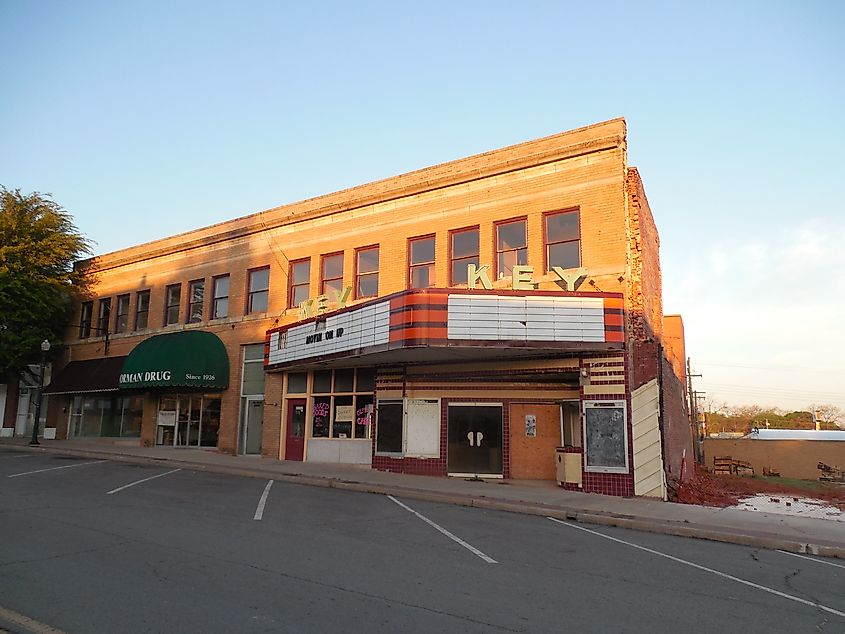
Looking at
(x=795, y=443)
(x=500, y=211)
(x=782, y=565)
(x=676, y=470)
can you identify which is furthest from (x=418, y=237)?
(x=795, y=443)

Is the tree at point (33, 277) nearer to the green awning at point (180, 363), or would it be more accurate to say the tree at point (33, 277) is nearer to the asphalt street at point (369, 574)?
the green awning at point (180, 363)

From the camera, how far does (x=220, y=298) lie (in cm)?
2612

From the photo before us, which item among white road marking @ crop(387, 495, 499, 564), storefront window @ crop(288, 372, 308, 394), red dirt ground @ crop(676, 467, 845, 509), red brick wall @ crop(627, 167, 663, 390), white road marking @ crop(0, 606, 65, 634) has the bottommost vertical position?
red dirt ground @ crop(676, 467, 845, 509)

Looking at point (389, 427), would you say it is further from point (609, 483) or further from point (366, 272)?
point (609, 483)

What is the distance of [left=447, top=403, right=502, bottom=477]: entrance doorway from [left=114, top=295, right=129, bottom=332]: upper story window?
19.5 metres

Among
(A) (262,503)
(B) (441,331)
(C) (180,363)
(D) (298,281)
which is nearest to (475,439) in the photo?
(B) (441,331)

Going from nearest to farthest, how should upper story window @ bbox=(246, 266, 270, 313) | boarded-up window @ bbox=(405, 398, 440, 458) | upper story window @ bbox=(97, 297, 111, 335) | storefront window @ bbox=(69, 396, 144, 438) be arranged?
boarded-up window @ bbox=(405, 398, 440, 458), upper story window @ bbox=(246, 266, 270, 313), storefront window @ bbox=(69, 396, 144, 438), upper story window @ bbox=(97, 297, 111, 335)

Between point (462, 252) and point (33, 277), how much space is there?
2299cm

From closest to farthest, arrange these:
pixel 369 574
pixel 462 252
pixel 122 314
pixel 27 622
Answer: pixel 27 622 < pixel 369 574 < pixel 462 252 < pixel 122 314

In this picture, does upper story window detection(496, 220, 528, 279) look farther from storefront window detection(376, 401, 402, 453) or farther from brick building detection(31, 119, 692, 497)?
storefront window detection(376, 401, 402, 453)

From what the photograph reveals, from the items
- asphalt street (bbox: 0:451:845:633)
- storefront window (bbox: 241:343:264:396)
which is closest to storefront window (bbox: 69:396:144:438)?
storefront window (bbox: 241:343:264:396)

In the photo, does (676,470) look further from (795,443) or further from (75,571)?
(795,443)

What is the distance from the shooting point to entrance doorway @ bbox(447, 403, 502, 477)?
17.9 meters

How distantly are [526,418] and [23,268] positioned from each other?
85.7ft
